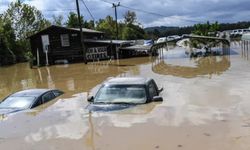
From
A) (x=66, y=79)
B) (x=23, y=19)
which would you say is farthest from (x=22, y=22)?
(x=66, y=79)

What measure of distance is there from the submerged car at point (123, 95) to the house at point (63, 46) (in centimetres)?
4123

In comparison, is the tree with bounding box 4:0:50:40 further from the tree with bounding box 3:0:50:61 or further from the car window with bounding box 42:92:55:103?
the car window with bounding box 42:92:55:103

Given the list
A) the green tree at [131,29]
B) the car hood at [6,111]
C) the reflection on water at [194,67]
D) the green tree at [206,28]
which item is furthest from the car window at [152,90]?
the green tree at [131,29]

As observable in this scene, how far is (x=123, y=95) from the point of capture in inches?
542

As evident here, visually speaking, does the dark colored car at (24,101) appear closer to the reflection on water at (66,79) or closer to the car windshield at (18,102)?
the car windshield at (18,102)

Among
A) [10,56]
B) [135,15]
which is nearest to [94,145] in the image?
[10,56]

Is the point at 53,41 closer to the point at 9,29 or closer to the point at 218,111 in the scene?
the point at 9,29

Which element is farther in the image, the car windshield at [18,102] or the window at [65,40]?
the window at [65,40]

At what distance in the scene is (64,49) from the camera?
56375 mm

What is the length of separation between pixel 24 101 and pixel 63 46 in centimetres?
4128

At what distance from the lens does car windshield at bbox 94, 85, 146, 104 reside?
1352 cm

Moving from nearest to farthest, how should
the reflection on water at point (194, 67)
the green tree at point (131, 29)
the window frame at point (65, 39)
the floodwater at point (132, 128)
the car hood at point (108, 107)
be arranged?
the floodwater at point (132, 128), the car hood at point (108, 107), the reflection on water at point (194, 67), the window frame at point (65, 39), the green tree at point (131, 29)

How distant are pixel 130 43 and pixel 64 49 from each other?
414 inches

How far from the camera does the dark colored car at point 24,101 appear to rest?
585 inches
